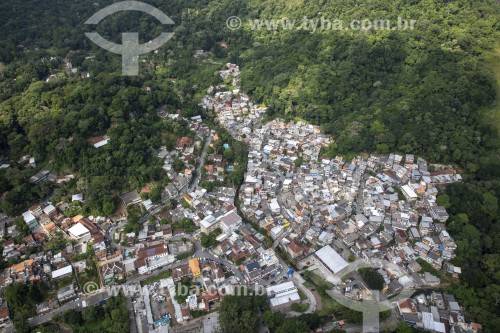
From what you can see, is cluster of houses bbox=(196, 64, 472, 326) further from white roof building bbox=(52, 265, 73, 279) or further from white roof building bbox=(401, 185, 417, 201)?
white roof building bbox=(52, 265, 73, 279)

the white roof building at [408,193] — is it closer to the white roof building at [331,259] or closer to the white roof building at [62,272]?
the white roof building at [331,259]

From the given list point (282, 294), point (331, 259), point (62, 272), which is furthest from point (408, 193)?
point (62, 272)

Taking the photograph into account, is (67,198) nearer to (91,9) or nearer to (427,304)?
(427,304)

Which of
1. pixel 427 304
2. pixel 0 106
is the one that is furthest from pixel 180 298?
pixel 0 106

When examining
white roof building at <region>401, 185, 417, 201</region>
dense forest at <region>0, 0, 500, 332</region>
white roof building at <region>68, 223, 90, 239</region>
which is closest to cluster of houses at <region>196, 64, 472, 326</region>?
white roof building at <region>401, 185, 417, 201</region>

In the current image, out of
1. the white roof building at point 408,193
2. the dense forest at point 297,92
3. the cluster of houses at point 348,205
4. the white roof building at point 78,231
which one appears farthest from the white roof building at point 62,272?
the white roof building at point 408,193

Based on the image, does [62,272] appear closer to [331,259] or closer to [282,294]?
[282,294]
